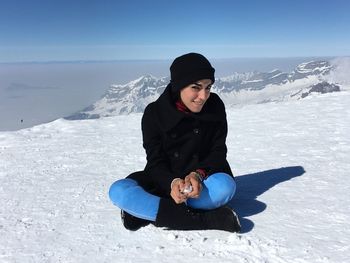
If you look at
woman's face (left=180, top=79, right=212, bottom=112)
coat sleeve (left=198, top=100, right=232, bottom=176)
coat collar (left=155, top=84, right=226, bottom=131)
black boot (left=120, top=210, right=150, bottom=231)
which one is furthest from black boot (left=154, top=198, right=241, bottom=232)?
woman's face (left=180, top=79, right=212, bottom=112)

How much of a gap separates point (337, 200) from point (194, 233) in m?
1.42

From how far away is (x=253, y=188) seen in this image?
375cm

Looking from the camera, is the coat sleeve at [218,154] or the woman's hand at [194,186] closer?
the woman's hand at [194,186]

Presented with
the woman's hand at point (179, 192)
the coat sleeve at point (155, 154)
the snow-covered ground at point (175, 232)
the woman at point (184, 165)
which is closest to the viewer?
the snow-covered ground at point (175, 232)

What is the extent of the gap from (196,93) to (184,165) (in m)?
0.64

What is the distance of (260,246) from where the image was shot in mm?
2395

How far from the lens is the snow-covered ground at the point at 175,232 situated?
7.85ft

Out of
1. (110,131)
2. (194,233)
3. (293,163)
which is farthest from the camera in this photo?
(110,131)

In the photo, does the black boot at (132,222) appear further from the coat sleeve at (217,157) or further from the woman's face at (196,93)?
the woman's face at (196,93)

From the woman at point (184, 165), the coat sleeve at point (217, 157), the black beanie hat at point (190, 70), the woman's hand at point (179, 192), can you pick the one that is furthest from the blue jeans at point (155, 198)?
the black beanie hat at point (190, 70)

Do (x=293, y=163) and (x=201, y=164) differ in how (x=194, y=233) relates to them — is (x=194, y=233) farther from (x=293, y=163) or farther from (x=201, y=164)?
(x=293, y=163)

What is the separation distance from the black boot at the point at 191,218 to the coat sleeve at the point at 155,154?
0.23m

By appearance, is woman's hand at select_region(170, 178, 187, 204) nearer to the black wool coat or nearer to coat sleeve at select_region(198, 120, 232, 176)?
the black wool coat

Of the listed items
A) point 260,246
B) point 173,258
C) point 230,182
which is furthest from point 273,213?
point 173,258
